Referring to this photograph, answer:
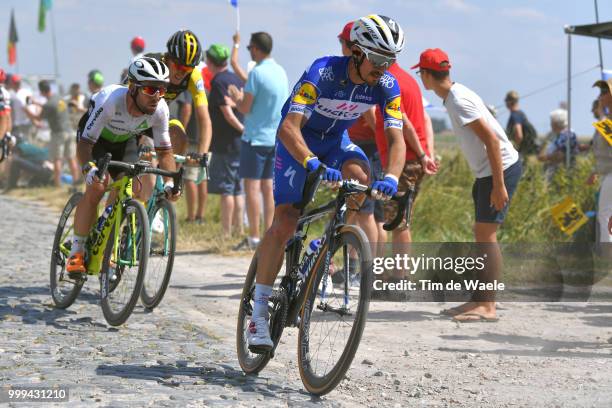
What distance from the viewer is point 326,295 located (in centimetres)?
573

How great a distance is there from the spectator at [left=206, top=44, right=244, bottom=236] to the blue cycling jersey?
6616 mm

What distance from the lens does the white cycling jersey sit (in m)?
7.76

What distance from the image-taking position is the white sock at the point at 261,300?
19.6 ft

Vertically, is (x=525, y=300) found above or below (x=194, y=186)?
below

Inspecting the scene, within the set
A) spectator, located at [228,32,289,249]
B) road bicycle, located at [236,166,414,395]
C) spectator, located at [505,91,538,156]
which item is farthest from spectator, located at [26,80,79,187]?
road bicycle, located at [236,166,414,395]

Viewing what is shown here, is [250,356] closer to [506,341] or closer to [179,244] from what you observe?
[506,341]

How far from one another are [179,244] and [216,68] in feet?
7.12

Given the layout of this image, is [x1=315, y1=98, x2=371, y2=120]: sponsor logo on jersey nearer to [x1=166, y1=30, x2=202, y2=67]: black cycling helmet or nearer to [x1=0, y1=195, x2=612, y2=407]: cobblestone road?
[x1=0, y1=195, x2=612, y2=407]: cobblestone road

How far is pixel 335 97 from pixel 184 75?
9.66 ft

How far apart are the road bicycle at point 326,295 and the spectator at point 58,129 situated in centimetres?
1491

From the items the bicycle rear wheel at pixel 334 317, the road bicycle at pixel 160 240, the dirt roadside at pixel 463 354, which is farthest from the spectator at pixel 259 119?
the bicycle rear wheel at pixel 334 317

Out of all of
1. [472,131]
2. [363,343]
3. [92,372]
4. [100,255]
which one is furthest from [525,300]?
[92,372]

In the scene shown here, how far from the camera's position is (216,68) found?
41.9 feet

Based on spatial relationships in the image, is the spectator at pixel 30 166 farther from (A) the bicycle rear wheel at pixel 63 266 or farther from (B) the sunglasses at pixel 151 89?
(B) the sunglasses at pixel 151 89
